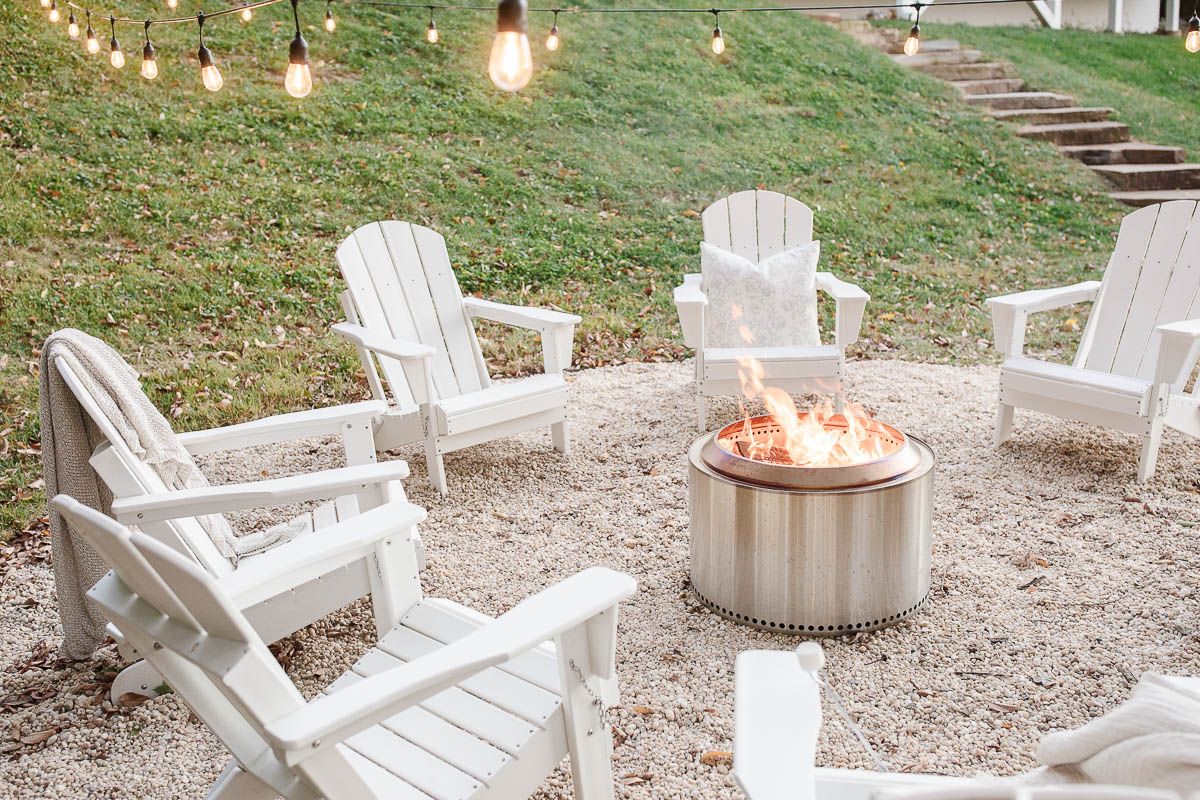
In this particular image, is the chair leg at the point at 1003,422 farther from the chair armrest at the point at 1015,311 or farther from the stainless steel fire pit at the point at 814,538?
the stainless steel fire pit at the point at 814,538

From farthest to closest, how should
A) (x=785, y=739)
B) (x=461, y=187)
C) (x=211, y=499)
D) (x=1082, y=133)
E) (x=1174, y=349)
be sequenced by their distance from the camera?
(x=1082, y=133) → (x=461, y=187) → (x=1174, y=349) → (x=211, y=499) → (x=785, y=739)

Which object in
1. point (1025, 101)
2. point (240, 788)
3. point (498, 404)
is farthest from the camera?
point (1025, 101)

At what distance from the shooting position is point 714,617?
2.98 meters

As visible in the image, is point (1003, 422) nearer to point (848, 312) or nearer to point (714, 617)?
point (848, 312)

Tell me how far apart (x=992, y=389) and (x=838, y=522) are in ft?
9.11

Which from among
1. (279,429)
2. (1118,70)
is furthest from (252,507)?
(1118,70)

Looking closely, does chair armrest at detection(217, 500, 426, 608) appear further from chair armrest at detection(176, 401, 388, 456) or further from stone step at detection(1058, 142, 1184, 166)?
stone step at detection(1058, 142, 1184, 166)

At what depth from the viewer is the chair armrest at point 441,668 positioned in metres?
1.41

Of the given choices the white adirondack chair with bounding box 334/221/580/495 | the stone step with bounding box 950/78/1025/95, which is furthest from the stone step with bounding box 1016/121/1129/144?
the white adirondack chair with bounding box 334/221/580/495

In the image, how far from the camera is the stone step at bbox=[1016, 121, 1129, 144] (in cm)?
914

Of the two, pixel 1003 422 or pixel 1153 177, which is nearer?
pixel 1003 422

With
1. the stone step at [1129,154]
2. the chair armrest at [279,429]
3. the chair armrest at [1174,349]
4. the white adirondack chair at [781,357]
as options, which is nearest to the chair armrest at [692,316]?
the white adirondack chair at [781,357]

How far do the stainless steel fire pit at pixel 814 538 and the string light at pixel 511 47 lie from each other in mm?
1410

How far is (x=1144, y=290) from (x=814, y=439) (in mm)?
2320
